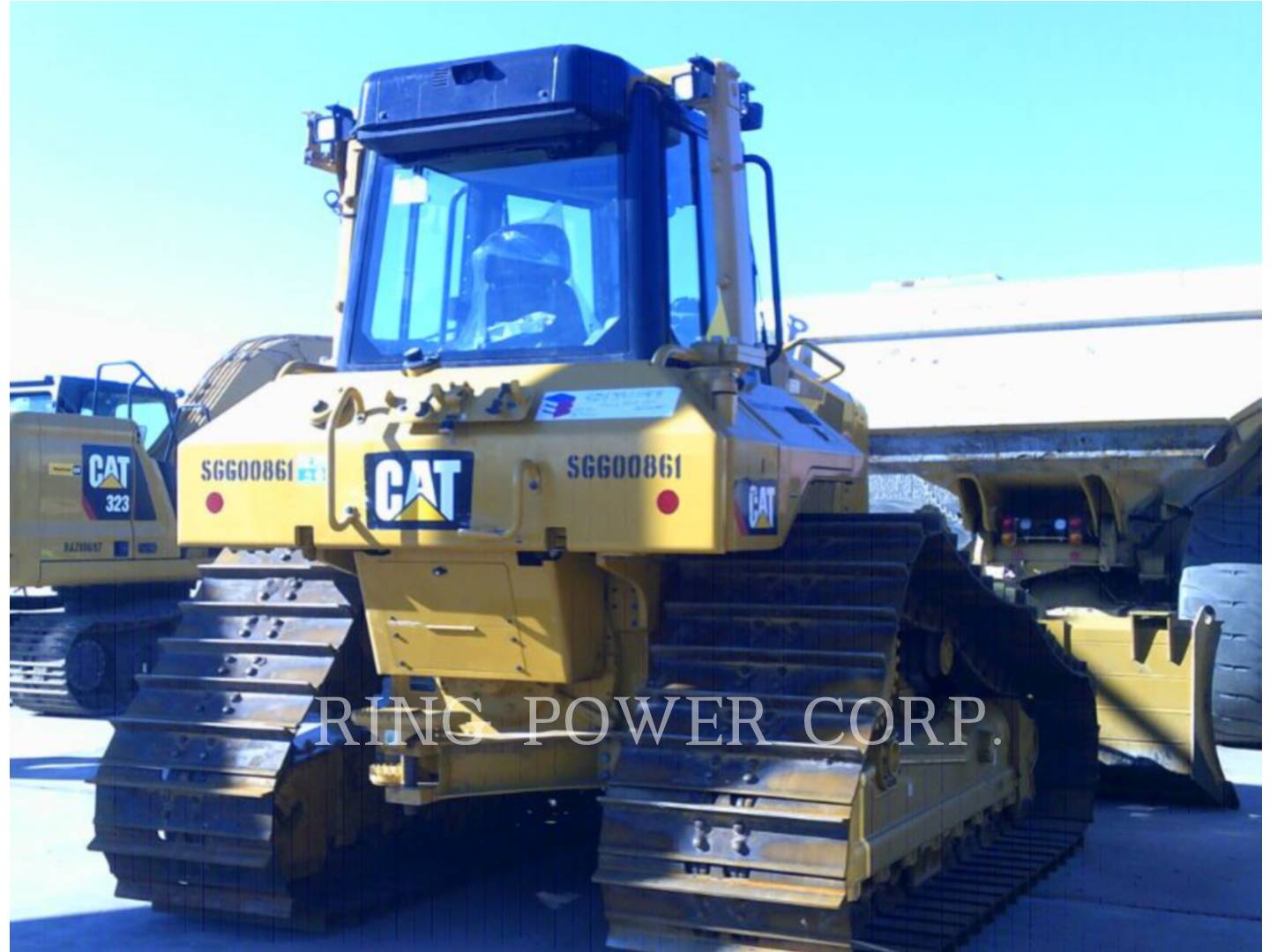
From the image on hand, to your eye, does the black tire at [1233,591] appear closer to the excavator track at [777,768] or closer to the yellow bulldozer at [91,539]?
the excavator track at [777,768]

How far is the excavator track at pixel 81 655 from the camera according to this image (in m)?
11.6

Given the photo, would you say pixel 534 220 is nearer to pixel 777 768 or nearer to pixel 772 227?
pixel 772 227

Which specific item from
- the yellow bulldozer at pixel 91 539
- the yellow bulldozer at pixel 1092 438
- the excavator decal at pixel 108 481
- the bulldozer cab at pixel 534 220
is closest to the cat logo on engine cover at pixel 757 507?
the bulldozer cab at pixel 534 220

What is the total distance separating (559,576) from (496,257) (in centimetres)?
115

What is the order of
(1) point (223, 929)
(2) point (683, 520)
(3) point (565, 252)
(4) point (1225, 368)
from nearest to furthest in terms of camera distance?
(2) point (683, 520)
(3) point (565, 252)
(1) point (223, 929)
(4) point (1225, 368)

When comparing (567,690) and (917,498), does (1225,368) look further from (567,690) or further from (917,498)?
(567,690)

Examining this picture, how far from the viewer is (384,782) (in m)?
5.41

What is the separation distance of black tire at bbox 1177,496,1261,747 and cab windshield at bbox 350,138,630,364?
5659 millimetres

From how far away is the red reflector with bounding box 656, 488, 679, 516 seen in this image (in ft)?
15.0

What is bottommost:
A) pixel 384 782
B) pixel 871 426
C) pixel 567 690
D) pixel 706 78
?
pixel 384 782

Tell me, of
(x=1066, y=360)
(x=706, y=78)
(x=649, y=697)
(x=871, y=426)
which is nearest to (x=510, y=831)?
(x=649, y=697)

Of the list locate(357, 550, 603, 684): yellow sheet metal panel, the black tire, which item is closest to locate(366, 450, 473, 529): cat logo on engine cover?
locate(357, 550, 603, 684): yellow sheet metal panel

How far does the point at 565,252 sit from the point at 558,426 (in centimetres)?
78

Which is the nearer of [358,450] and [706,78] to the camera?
[358,450]
